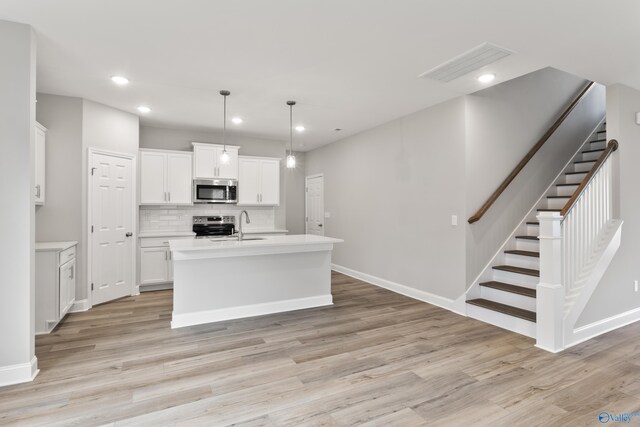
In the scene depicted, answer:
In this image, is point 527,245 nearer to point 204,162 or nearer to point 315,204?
point 315,204

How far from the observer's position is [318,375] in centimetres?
262

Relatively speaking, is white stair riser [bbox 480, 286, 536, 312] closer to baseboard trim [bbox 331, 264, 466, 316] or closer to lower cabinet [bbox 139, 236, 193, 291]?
baseboard trim [bbox 331, 264, 466, 316]

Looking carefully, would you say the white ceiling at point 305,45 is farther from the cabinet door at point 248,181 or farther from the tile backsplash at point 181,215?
the tile backsplash at point 181,215

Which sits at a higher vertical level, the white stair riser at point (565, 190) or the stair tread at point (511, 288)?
the white stair riser at point (565, 190)

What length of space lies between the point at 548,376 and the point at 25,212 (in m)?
4.25

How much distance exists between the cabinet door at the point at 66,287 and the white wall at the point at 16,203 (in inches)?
45.7

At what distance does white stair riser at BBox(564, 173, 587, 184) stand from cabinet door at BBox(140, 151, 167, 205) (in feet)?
20.3

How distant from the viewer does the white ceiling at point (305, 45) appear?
2352 mm

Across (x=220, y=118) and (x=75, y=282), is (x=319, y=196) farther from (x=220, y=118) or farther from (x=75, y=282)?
(x=75, y=282)

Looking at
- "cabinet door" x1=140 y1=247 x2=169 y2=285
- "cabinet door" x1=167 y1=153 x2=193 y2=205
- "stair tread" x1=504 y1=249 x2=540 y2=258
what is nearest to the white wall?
"cabinet door" x1=140 y1=247 x2=169 y2=285

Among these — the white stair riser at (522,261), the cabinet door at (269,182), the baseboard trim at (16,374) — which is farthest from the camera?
the cabinet door at (269,182)

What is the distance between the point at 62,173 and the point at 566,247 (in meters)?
5.72

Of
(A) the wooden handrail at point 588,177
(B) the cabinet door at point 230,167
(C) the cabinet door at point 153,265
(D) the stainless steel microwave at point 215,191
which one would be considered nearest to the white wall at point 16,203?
(C) the cabinet door at point 153,265

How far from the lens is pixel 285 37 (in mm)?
2746
